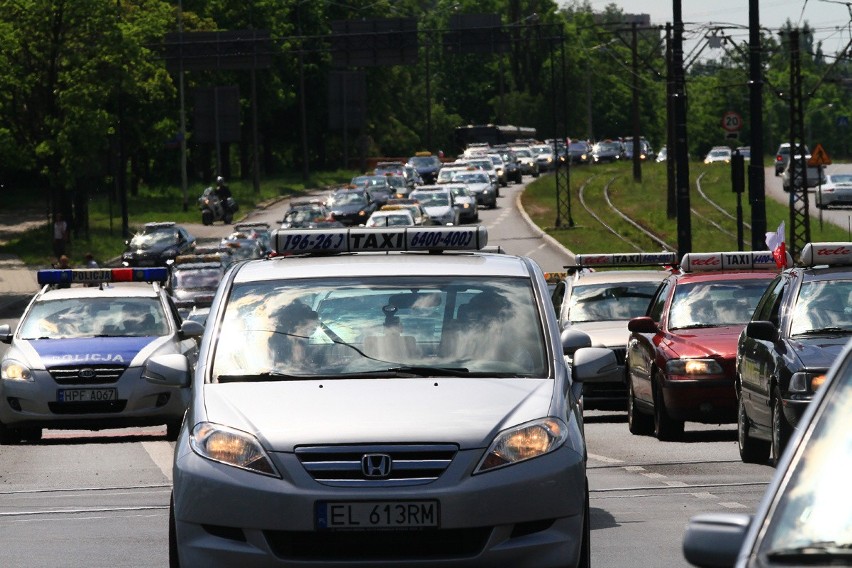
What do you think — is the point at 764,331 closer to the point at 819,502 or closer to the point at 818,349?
the point at 818,349

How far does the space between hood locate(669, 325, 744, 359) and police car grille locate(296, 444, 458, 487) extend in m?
9.96

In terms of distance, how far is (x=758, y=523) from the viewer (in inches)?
172

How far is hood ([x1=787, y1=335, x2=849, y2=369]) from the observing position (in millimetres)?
13039

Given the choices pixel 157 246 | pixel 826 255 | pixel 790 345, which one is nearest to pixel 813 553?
pixel 790 345

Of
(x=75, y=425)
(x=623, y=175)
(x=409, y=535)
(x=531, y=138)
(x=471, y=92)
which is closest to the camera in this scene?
(x=409, y=535)

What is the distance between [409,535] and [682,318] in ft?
37.3

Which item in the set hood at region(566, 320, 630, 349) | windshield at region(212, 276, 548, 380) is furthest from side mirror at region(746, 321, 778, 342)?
hood at region(566, 320, 630, 349)

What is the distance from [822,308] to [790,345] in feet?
2.27

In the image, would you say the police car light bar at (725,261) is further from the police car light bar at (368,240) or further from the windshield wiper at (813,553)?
the windshield wiper at (813,553)

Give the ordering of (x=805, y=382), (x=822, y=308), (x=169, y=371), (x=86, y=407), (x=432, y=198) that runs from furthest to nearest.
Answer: (x=432, y=198) → (x=86, y=407) → (x=822, y=308) → (x=805, y=382) → (x=169, y=371)

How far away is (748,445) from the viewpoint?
48.5 ft

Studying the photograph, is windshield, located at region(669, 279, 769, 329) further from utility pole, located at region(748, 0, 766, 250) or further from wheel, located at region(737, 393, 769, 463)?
utility pole, located at region(748, 0, 766, 250)

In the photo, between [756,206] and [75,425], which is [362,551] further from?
[756,206]

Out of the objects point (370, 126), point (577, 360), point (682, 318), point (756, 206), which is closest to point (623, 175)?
point (370, 126)
